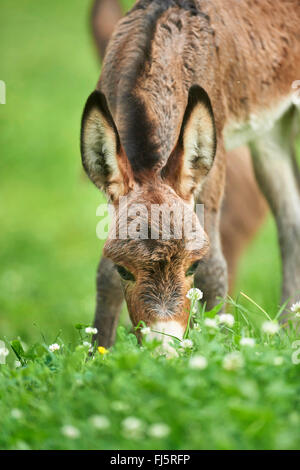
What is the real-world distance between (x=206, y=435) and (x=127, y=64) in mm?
Result: 2912

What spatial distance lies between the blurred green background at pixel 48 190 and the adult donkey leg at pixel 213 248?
104 centimetres

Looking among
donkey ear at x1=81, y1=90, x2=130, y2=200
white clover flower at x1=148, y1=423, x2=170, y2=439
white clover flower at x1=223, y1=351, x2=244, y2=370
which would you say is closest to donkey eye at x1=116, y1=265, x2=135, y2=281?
donkey ear at x1=81, y1=90, x2=130, y2=200

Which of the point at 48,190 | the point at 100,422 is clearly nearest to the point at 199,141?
the point at 100,422

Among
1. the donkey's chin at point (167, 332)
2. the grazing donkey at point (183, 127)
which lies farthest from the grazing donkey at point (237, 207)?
the donkey's chin at point (167, 332)

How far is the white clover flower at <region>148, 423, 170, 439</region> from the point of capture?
2420 mm

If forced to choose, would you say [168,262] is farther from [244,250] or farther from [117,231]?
[244,250]

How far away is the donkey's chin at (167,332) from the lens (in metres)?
3.45

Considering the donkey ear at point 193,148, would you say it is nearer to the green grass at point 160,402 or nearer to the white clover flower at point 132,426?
the green grass at point 160,402

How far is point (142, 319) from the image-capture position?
3.70m

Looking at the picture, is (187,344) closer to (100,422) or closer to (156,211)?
(156,211)

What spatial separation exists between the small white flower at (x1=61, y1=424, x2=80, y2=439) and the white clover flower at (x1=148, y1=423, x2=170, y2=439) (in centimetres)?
27

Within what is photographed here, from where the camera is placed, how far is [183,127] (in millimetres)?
4023

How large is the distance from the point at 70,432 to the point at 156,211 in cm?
152
